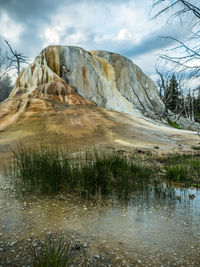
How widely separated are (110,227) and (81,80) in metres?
11.5

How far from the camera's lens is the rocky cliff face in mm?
11297

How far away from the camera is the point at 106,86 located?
1404 cm

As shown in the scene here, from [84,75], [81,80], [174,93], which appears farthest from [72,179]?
[84,75]

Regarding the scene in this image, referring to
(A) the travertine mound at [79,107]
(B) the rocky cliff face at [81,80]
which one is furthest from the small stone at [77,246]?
(B) the rocky cliff face at [81,80]

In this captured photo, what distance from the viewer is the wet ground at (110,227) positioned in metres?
1.77

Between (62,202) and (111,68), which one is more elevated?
(111,68)

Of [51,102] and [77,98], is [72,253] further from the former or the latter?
[77,98]

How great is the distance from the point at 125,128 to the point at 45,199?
7.24m

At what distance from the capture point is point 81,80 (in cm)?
1288

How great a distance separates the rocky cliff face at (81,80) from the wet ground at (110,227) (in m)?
6.98

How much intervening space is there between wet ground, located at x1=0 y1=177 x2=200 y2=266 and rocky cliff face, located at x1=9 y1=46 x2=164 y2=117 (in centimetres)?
698

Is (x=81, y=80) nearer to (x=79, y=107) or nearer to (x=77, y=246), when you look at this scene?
(x=79, y=107)

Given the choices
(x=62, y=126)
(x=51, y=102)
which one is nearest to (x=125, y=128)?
(x=62, y=126)

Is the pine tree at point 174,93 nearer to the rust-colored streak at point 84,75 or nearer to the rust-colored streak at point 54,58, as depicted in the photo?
the rust-colored streak at point 84,75
